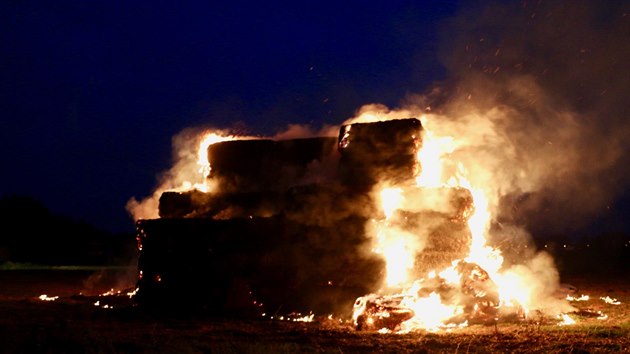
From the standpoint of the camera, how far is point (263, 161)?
14430 millimetres

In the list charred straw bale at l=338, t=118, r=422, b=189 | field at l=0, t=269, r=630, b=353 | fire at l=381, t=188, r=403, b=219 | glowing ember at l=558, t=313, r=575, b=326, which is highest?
charred straw bale at l=338, t=118, r=422, b=189

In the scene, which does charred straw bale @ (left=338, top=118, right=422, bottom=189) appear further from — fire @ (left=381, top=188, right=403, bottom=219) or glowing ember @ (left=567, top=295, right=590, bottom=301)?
glowing ember @ (left=567, top=295, right=590, bottom=301)

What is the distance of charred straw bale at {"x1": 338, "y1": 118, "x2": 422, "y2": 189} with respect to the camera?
485 inches

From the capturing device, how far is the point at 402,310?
1021cm

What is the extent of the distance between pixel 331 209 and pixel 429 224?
1.89 metres

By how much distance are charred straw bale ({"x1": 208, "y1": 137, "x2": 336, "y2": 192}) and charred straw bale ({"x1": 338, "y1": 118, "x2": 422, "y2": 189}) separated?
3.98 feet

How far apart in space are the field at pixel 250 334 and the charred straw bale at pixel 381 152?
9.56ft

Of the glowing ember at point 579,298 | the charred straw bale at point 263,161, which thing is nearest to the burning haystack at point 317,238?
the charred straw bale at point 263,161

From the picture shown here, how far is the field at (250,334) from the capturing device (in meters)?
7.65

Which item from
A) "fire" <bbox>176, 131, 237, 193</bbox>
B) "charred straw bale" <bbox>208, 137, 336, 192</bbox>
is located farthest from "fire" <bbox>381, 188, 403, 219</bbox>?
"fire" <bbox>176, 131, 237, 193</bbox>

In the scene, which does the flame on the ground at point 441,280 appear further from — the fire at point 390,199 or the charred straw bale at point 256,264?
the charred straw bale at point 256,264

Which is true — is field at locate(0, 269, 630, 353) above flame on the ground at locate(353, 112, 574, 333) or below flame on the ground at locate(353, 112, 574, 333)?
below

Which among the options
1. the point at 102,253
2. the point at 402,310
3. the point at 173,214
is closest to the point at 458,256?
the point at 402,310

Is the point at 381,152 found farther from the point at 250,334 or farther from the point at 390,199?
the point at 250,334
